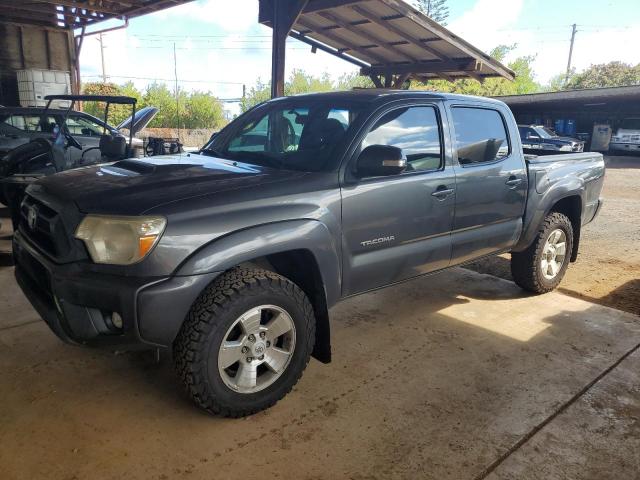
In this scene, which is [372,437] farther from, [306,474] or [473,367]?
[473,367]

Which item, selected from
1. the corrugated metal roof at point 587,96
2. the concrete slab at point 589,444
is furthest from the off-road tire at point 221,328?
the corrugated metal roof at point 587,96

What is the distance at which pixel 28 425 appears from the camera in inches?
100

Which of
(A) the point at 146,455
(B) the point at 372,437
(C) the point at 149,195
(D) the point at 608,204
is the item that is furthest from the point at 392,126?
(D) the point at 608,204

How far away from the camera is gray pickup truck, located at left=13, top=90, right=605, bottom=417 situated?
7.67ft

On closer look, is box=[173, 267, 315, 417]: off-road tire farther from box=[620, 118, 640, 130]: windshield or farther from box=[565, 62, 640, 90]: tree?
box=[565, 62, 640, 90]: tree

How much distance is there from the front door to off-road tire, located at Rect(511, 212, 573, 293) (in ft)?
4.11

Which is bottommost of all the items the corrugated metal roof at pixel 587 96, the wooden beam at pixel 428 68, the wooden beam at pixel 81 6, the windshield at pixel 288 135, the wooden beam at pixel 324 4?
the windshield at pixel 288 135

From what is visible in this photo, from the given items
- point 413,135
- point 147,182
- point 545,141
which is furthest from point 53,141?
point 545,141

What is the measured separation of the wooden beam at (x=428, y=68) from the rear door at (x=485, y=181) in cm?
579

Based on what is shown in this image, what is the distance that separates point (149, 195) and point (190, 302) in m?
0.57

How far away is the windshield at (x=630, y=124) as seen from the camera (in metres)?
24.1

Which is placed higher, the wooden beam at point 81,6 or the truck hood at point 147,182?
the wooden beam at point 81,6

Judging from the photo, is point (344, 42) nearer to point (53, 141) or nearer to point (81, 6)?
point (53, 141)

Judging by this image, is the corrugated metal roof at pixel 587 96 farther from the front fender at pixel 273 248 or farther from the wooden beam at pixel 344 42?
the front fender at pixel 273 248
